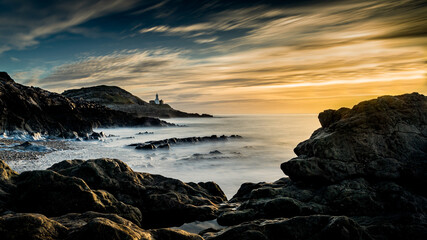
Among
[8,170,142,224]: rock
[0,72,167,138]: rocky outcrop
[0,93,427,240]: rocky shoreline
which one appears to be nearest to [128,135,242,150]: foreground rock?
[0,72,167,138]: rocky outcrop

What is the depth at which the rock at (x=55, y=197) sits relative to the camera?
6.10m

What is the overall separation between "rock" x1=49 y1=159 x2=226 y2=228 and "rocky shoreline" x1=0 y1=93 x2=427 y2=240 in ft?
0.10

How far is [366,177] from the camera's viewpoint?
23.5ft

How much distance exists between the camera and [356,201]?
21.4 ft

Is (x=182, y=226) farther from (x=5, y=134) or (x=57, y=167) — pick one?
(x=5, y=134)

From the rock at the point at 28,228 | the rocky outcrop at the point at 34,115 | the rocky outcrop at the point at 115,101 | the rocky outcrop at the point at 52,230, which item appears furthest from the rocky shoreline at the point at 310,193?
the rocky outcrop at the point at 115,101

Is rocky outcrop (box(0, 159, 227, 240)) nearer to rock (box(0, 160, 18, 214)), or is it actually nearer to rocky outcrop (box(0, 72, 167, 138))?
rock (box(0, 160, 18, 214))

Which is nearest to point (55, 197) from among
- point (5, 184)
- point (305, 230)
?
point (5, 184)

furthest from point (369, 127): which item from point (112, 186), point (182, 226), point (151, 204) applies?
point (112, 186)

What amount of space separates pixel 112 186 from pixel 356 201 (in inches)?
275

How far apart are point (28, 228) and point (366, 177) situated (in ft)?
25.7

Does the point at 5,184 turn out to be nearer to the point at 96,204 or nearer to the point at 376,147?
the point at 96,204

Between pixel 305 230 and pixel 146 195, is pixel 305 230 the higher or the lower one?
the higher one

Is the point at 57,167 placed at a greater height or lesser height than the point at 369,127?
lesser
